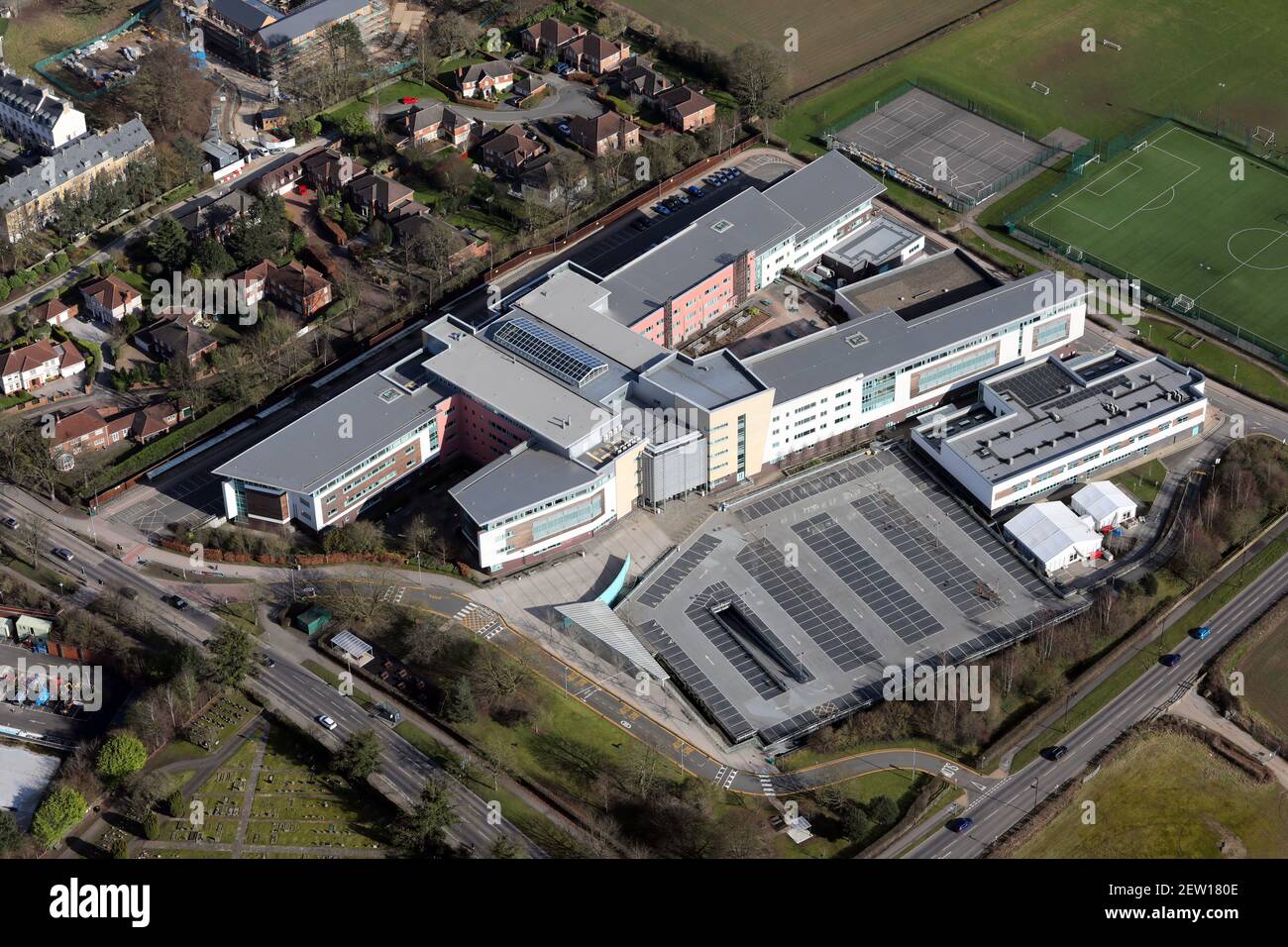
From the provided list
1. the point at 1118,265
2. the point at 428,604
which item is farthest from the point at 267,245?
the point at 1118,265

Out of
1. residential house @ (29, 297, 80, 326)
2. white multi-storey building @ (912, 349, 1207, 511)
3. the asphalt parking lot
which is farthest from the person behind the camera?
residential house @ (29, 297, 80, 326)

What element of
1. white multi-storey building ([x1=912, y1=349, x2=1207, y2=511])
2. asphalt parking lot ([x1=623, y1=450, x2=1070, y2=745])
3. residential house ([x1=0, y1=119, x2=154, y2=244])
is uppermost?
residential house ([x1=0, y1=119, x2=154, y2=244])

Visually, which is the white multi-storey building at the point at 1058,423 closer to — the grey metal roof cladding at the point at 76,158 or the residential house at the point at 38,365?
the residential house at the point at 38,365

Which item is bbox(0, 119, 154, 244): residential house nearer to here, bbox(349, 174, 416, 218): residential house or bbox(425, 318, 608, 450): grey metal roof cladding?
bbox(349, 174, 416, 218): residential house

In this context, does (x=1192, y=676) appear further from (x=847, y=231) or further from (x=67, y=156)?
(x=67, y=156)

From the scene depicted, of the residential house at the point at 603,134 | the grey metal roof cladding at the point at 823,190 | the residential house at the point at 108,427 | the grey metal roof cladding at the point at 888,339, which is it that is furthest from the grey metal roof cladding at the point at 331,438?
the residential house at the point at 603,134

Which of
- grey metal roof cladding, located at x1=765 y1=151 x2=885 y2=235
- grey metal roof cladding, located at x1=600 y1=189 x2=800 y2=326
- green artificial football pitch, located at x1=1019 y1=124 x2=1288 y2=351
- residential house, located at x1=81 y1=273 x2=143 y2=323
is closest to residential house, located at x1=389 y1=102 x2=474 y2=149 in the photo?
grey metal roof cladding, located at x1=600 y1=189 x2=800 y2=326
